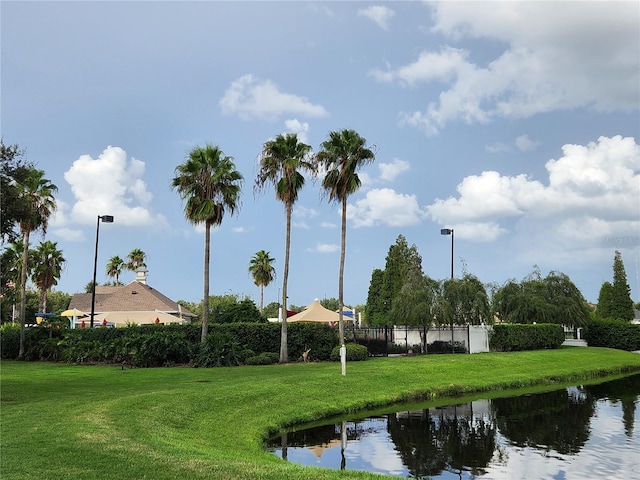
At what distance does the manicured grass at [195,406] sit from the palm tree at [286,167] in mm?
9006

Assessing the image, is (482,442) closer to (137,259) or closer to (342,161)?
(342,161)

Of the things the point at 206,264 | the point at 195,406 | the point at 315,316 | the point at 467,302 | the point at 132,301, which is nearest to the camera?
the point at 195,406

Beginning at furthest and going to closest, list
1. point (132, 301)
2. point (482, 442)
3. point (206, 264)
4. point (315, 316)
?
point (132, 301) → point (315, 316) → point (206, 264) → point (482, 442)

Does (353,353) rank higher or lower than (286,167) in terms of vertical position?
lower

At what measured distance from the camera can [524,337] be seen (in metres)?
40.9

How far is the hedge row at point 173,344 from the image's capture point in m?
29.9

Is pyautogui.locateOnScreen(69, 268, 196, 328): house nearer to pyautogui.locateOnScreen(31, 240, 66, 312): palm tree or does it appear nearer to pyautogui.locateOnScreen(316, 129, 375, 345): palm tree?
pyautogui.locateOnScreen(31, 240, 66, 312): palm tree

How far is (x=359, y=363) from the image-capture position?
2980 centimetres

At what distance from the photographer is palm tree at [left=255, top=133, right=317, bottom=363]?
32.5m

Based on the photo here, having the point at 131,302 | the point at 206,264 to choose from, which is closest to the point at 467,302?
the point at 206,264

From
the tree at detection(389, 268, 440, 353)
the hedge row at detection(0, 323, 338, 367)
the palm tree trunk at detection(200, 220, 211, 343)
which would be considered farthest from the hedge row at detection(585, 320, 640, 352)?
the palm tree trunk at detection(200, 220, 211, 343)

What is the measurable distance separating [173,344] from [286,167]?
11.0 metres

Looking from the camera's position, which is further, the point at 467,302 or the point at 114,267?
the point at 114,267

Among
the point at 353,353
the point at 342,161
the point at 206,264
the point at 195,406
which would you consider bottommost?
the point at 195,406
